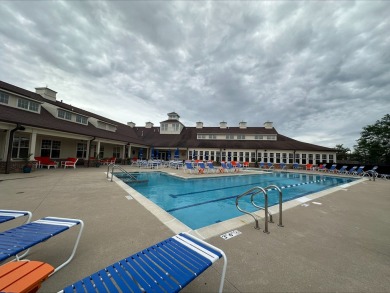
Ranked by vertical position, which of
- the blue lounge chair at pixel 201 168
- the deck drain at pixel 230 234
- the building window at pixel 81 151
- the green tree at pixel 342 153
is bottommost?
the deck drain at pixel 230 234

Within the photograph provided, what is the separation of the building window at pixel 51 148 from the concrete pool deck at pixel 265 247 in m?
14.4

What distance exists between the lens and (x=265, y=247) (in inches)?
121

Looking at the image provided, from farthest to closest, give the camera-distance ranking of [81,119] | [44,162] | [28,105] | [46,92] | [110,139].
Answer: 1. [81,119]
2. [110,139]
3. [46,92]
4. [44,162]
5. [28,105]

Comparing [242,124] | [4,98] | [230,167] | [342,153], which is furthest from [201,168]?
[342,153]

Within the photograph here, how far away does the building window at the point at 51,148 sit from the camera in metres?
16.5

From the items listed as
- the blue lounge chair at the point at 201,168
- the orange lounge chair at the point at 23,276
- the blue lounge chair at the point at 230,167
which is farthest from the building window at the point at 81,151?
the orange lounge chair at the point at 23,276

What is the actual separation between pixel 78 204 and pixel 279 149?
1120 inches

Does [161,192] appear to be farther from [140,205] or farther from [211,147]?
[211,147]

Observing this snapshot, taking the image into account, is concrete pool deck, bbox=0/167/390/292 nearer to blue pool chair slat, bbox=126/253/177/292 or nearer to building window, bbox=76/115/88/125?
blue pool chair slat, bbox=126/253/177/292

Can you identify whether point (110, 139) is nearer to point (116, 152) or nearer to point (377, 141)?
point (116, 152)

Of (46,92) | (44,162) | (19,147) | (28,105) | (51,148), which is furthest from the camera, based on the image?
(46,92)

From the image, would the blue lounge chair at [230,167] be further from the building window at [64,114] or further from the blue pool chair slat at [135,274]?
the building window at [64,114]

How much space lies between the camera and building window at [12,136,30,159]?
13790mm

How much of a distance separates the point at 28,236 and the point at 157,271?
2019mm
